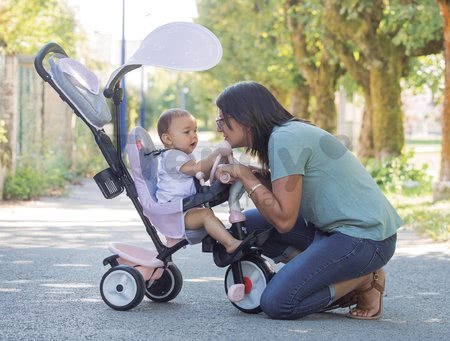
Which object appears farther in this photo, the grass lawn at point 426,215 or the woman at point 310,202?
the grass lawn at point 426,215

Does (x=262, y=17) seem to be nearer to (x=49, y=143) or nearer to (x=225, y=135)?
(x=49, y=143)

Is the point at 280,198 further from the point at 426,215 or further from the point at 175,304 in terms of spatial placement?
the point at 426,215

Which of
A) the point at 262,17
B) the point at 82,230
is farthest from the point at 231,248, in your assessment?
the point at 262,17

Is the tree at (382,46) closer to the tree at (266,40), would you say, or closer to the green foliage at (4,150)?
the tree at (266,40)

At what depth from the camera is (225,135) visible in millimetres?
6324

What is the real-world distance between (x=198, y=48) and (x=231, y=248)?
1236mm

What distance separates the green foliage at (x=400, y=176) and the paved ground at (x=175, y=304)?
8386 millimetres

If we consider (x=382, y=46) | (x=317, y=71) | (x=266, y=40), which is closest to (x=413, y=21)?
(x=382, y=46)

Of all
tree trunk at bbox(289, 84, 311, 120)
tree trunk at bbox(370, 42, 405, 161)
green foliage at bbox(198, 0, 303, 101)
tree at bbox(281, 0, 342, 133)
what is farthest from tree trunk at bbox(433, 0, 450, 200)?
tree trunk at bbox(289, 84, 311, 120)

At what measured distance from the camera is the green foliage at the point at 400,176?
20.0 meters

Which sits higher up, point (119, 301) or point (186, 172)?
point (186, 172)

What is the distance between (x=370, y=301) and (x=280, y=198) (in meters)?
0.90

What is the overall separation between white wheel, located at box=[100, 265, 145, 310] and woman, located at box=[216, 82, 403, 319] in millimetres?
799

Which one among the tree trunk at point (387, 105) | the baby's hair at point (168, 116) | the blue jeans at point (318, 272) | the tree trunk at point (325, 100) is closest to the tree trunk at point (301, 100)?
the tree trunk at point (325, 100)
